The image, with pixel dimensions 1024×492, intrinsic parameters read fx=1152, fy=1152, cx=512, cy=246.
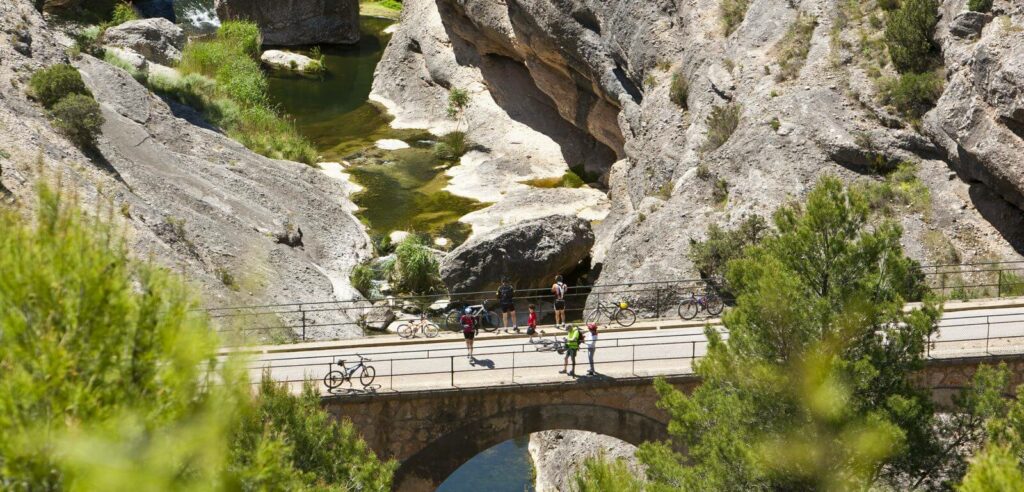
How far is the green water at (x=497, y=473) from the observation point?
37750 mm

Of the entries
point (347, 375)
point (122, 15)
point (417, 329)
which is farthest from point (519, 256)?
point (122, 15)

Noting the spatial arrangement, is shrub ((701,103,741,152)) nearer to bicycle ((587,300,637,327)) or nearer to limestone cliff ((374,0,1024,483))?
limestone cliff ((374,0,1024,483))

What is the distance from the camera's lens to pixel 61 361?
12922 mm

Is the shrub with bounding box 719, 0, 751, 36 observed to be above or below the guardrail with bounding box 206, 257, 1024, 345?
above

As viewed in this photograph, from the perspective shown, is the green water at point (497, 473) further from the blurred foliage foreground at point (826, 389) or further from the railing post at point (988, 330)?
the railing post at point (988, 330)

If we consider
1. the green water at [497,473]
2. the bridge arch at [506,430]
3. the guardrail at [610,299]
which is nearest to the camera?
the bridge arch at [506,430]

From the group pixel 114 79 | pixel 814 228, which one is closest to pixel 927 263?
pixel 814 228

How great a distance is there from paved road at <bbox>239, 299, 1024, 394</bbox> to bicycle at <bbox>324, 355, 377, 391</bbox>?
199 mm

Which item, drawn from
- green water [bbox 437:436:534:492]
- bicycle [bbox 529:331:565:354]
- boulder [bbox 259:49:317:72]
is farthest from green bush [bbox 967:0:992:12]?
boulder [bbox 259:49:317:72]

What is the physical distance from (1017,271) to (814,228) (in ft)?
53.4

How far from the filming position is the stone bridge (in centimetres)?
2900

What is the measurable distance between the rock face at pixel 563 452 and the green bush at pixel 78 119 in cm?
2059

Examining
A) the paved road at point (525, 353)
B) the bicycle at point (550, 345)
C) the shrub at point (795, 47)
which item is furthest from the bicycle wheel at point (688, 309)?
the shrub at point (795, 47)

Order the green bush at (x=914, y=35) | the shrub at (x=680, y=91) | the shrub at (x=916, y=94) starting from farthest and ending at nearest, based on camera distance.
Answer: the shrub at (x=680, y=91), the green bush at (x=914, y=35), the shrub at (x=916, y=94)
